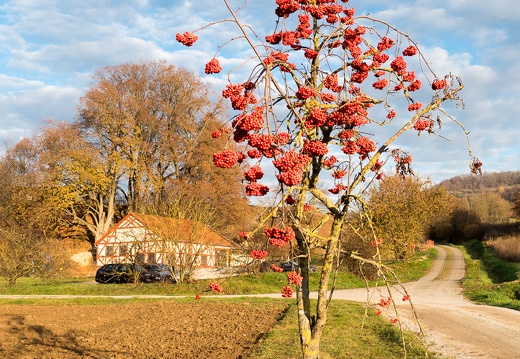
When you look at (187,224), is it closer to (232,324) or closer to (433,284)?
(232,324)

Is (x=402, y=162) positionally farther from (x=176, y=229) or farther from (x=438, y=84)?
(x=176, y=229)

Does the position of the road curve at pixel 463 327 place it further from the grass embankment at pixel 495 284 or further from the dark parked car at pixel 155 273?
the dark parked car at pixel 155 273

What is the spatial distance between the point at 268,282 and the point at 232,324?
36.3ft

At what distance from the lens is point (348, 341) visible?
9234 millimetres

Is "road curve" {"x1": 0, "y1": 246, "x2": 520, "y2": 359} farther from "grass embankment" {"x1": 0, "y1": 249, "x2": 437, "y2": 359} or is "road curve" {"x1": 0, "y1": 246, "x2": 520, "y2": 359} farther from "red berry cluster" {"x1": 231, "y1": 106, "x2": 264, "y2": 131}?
"red berry cluster" {"x1": 231, "y1": 106, "x2": 264, "y2": 131}

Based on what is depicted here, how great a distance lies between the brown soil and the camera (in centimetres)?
852

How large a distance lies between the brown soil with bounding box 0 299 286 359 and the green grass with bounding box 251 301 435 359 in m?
0.43

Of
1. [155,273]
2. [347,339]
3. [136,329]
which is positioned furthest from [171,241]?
[347,339]

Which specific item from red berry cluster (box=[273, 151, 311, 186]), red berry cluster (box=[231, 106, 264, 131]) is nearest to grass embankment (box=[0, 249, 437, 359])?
red berry cluster (box=[273, 151, 311, 186])

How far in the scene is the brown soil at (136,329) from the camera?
27.9 feet

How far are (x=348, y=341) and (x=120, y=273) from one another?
50.7ft

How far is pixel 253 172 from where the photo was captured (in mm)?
2613

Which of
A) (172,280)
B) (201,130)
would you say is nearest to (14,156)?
(201,130)

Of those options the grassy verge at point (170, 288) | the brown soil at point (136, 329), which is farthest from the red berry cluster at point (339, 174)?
the grassy verge at point (170, 288)
